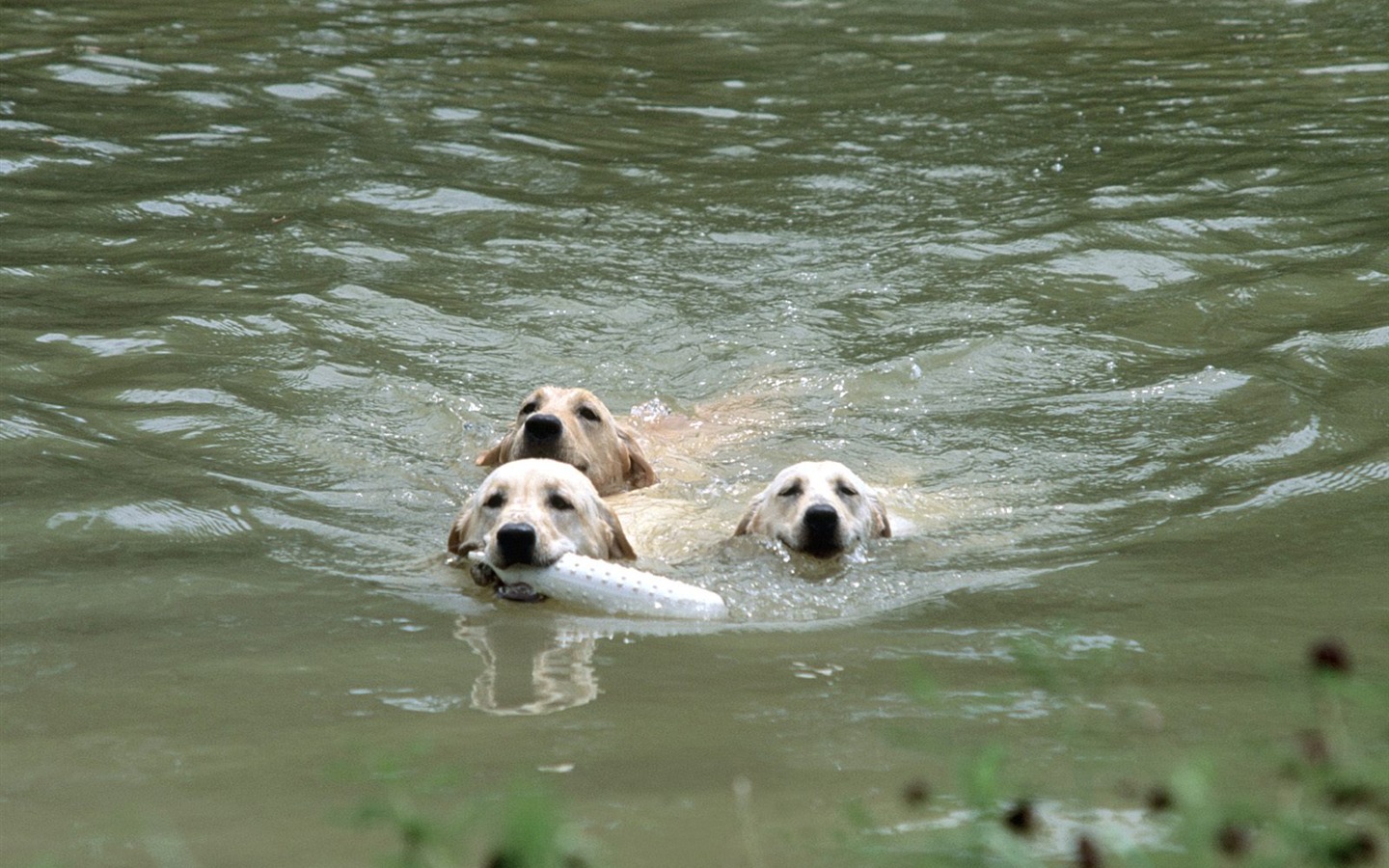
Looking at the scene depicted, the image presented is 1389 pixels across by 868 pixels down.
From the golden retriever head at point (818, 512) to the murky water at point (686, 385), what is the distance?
0.16 meters

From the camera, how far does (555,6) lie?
61.5ft

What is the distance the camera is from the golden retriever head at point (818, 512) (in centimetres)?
702

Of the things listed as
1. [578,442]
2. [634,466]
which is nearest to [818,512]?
[578,442]

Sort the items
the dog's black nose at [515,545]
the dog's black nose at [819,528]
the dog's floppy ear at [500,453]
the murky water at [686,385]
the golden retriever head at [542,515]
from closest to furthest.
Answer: the murky water at [686,385], the dog's black nose at [515,545], the golden retriever head at [542,515], the dog's black nose at [819,528], the dog's floppy ear at [500,453]

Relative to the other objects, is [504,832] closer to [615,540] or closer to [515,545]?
[515,545]

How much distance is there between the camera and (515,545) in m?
6.21

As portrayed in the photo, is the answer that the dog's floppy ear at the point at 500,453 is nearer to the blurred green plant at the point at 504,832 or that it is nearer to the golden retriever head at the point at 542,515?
the golden retriever head at the point at 542,515

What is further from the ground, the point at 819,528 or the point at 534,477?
the point at 534,477

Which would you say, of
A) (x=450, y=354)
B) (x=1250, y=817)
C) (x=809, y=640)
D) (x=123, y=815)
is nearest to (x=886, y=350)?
(x=450, y=354)

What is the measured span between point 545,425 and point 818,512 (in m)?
1.56

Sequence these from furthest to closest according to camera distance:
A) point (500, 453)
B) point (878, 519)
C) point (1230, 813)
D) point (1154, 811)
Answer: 1. point (500, 453)
2. point (878, 519)
3. point (1154, 811)
4. point (1230, 813)

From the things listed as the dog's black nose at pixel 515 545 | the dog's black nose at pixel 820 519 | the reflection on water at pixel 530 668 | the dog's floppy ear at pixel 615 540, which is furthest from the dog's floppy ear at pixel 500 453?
the reflection on water at pixel 530 668

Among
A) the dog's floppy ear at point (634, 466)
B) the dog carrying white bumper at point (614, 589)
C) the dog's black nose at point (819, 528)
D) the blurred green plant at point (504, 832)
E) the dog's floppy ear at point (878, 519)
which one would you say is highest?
the blurred green plant at point (504, 832)

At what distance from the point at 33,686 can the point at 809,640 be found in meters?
2.35
